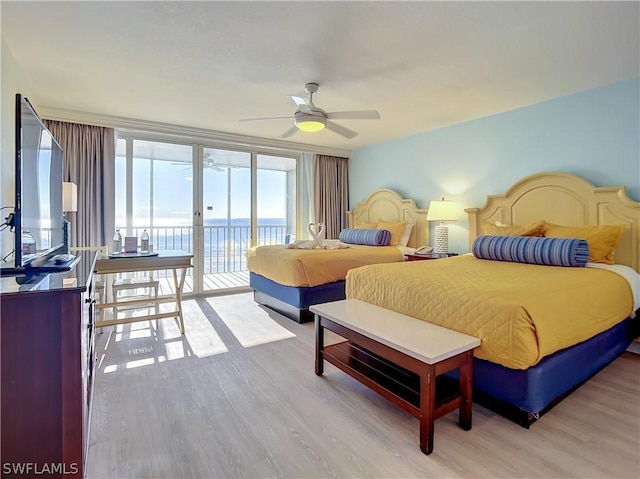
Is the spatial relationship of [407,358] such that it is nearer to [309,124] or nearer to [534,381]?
[534,381]

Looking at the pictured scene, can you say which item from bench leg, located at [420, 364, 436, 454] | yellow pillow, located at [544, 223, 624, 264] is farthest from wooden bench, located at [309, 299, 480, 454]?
yellow pillow, located at [544, 223, 624, 264]

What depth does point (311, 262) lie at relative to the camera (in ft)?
11.5

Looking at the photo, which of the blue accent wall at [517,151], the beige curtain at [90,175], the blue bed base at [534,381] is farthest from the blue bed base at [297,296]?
the beige curtain at [90,175]

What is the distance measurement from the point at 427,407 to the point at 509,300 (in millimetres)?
685

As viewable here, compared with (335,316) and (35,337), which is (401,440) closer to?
(335,316)

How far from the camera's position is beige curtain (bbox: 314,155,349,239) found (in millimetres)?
5680

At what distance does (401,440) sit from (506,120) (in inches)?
140

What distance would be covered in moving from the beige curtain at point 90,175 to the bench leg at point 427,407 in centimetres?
395

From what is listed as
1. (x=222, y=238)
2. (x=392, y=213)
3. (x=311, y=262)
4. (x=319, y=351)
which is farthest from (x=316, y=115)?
(x=222, y=238)

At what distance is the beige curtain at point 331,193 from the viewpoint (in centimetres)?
568

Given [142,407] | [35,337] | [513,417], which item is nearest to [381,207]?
[513,417]

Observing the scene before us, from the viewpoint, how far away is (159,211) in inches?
184

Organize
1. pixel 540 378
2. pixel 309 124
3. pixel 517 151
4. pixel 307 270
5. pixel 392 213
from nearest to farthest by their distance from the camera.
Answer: pixel 540 378 < pixel 309 124 < pixel 307 270 < pixel 517 151 < pixel 392 213

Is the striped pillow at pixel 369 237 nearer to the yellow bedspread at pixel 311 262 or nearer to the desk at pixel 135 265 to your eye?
the yellow bedspread at pixel 311 262
